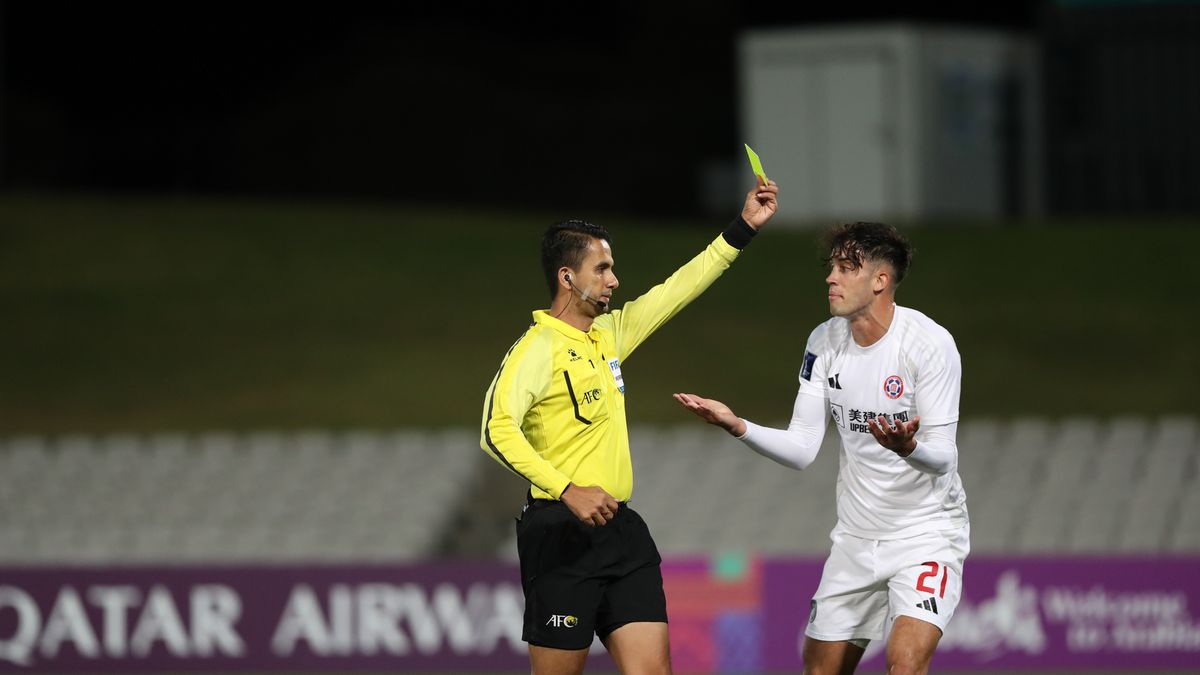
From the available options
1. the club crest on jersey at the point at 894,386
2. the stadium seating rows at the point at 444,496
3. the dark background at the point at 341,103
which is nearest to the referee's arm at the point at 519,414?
the club crest on jersey at the point at 894,386

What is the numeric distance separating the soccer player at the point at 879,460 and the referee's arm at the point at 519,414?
1.63 feet

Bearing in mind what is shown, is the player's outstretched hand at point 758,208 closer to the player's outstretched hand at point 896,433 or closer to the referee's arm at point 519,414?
the referee's arm at point 519,414

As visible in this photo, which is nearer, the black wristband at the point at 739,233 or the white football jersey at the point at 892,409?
the white football jersey at the point at 892,409

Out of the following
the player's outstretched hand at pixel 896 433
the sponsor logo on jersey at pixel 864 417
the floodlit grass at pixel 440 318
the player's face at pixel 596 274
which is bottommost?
the floodlit grass at pixel 440 318

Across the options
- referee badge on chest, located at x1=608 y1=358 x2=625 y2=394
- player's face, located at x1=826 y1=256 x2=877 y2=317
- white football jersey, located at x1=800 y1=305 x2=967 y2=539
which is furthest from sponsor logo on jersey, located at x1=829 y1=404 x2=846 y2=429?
referee badge on chest, located at x1=608 y1=358 x2=625 y2=394

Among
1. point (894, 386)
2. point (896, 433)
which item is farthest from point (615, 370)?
point (896, 433)

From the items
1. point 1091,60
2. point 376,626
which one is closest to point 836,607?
point 376,626

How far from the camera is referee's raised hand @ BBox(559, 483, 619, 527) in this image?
550 cm

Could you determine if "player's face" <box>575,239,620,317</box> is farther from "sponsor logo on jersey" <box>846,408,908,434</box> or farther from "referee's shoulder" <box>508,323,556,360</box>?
"sponsor logo on jersey" <box>846,408,908,434</box>

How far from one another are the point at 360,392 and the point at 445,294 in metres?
2.73

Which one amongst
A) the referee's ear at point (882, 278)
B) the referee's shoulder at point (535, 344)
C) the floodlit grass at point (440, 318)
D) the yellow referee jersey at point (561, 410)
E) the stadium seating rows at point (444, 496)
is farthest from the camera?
the floodlit grass at point (440, 318)

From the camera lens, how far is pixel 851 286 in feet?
19.3

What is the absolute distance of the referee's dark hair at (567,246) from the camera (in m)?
5.88

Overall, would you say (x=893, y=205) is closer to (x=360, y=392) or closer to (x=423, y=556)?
(x=360, y=392)
